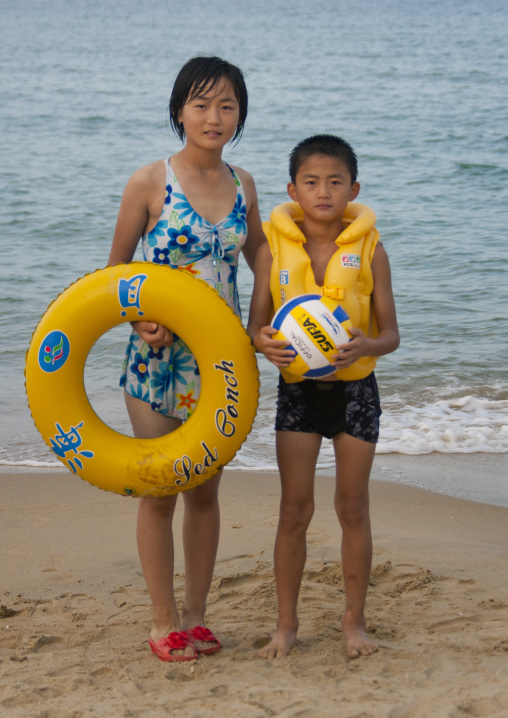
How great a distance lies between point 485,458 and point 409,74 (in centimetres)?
2148

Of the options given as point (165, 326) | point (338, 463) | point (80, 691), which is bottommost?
point (80, 691)

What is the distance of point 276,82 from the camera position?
81.0ft

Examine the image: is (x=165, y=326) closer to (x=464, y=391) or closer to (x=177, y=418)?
(x=177, y=418)

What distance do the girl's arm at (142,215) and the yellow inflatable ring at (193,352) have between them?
5cm

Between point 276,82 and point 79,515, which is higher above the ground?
point 276,82

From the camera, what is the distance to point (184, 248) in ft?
9.32

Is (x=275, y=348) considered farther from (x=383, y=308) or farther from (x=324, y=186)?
(x=324, y=186)

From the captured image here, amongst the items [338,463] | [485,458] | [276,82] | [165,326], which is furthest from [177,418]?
[276,82]

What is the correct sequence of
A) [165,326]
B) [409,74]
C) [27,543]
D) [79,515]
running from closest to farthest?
1. [165,326]
2. [27,543]
3. [79,515]
4. [409,74]

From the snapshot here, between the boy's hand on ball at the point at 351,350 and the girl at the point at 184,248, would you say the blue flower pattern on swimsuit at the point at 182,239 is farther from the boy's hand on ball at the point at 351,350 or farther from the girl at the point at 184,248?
the boy's hand on ball at the point at 351,350

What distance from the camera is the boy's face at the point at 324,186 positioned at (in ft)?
9.14

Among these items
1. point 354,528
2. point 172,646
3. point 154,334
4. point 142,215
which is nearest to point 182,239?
point 142,215

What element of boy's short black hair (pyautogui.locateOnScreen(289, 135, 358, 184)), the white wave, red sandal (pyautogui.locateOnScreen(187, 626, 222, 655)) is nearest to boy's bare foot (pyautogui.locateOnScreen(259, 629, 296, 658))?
red sandal (pyautogui.locateOnScreen(187, 626, 222, 655))

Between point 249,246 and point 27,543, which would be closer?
point 249,246
